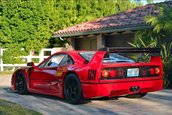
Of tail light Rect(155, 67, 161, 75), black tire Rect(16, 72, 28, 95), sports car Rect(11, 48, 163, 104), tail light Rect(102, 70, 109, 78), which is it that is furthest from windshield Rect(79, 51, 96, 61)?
black tire Rect(16, 72, 28, 95)

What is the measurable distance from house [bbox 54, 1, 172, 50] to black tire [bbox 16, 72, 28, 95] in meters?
6.84

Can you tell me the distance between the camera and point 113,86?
9.31 meters

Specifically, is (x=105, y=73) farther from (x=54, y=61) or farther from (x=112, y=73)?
(x=54, y=61)

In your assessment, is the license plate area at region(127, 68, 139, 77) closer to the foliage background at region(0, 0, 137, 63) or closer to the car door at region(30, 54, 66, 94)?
the car door at region(30, 54, 66, 94)

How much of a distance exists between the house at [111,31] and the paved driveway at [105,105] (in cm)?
733

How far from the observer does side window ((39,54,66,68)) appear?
10777 millimetres

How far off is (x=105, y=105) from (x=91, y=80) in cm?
76

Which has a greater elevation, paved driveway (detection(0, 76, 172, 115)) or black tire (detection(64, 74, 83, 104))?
black tire (detection(64, 74, 83, 104))

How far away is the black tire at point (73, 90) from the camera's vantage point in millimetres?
9602

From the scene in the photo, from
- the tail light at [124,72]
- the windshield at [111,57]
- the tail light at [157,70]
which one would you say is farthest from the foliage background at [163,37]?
the windshield at [111,57]

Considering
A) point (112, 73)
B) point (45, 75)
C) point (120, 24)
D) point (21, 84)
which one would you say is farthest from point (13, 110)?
point (120, 24)

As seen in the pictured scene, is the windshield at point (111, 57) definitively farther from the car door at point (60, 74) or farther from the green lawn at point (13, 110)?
the green lawn at point (13, 110)

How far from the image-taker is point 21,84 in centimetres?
1202

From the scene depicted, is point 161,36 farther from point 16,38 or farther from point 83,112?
point 16,38
